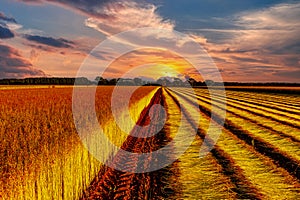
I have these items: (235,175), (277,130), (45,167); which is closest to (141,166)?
(235,175)

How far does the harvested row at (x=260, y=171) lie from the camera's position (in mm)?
7748

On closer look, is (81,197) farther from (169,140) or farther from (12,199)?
(169,140)

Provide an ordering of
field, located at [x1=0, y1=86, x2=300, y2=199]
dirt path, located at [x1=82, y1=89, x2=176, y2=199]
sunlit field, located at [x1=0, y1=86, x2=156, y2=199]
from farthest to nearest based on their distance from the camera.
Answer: dirt path, located at [x1=82, y1=89, x2=176, y2=199] < field, located at [x1=0, y1=86, x2=300, y2=199] < sunlit field, located at [x1=0, y1=86, x2=156, y2=199]

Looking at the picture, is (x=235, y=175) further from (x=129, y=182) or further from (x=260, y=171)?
(x=129, y=182)

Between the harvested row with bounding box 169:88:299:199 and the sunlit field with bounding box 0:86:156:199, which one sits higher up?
the sunlit field with bounding box 0:86:156:199

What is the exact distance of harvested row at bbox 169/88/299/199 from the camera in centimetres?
775

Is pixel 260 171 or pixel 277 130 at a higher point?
pixel 277 130

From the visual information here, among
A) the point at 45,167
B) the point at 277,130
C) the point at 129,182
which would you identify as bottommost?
the point at 129,182

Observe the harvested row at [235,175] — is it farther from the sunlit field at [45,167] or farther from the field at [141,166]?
the sunlit field at [45,167]

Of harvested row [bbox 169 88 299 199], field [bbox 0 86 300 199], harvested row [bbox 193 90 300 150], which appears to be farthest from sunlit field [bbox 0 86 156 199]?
harvested row [bbox 193 90 300 150]

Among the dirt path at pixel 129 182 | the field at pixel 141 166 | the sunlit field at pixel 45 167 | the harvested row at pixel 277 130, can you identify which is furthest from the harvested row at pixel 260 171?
the sunlit field at pixel 45 167

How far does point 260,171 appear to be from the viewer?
916 cm

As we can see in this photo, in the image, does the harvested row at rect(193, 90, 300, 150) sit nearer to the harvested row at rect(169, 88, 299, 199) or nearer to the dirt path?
the harvested row at rect(169, 88, 299, 199)

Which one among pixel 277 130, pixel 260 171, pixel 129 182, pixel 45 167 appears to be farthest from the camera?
pixel 277 130
